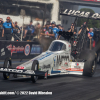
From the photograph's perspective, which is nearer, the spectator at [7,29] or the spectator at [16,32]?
the spectator at [7,29]

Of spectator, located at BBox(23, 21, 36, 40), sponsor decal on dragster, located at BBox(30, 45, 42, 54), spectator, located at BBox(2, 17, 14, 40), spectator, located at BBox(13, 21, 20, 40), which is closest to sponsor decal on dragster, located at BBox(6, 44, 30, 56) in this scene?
sponsor decal on dragster, located at BBox(30, 45, 42, 54)

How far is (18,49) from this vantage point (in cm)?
1669

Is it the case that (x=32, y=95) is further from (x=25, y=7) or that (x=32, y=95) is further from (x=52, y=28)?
(x=25, y=7)

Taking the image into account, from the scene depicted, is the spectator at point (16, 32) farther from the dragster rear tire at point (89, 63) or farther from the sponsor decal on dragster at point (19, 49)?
the dragster rear tire at point (89, 63)

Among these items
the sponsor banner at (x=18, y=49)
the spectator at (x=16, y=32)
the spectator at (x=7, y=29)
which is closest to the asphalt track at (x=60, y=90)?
the sponsor banner at (x=18, y=49)

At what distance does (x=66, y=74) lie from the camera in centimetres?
1159

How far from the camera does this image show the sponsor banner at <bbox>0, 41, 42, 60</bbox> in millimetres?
15875

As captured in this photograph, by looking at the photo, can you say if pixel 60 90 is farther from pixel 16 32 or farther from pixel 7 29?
pixel 16 32

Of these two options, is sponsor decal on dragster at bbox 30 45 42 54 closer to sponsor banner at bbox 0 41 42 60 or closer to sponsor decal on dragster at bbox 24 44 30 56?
sponsor banner at bbox 0 41 42 60

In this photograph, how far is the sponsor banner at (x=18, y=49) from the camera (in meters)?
15.9

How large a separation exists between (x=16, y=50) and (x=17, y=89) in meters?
9.12

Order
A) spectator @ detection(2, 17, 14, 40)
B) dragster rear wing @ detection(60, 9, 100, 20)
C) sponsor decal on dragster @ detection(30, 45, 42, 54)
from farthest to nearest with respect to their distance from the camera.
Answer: spectator @ detection(2, 17, 14, 40)
sponsor decal on dragster @ detection(30, 45, 42, 54)
dragster rear wing @ detection(60, 9, 100, 20)

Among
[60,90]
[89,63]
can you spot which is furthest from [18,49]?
[60,90]

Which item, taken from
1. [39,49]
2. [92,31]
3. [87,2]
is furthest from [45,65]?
[87,2]
